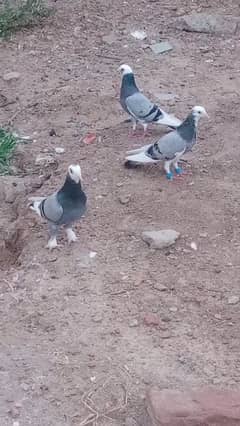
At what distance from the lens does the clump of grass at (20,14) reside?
870 centimetres

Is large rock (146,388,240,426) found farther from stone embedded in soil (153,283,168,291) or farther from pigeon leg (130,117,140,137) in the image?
pigeon leg (130,117,140,137)

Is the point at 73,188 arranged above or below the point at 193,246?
above

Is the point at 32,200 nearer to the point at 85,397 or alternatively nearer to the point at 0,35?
the point at 85,397

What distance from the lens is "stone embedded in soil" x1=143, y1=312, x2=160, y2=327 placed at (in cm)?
490

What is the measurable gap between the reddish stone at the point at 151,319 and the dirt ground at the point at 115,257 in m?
0.03

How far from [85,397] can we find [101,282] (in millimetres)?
940

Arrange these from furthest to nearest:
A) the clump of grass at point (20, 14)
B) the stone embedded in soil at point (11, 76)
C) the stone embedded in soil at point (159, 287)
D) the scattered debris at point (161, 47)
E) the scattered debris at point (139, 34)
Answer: the clump of grass at point (20, 14)
the scattered debris at point (139, 34)
the scattered debris at point (161, 47)
the stone embedded in soil at point (11, 76)
the stone embedded in soil at point (159, 287)

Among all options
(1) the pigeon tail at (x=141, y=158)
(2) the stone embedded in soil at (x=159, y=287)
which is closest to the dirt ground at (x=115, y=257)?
(2) the stone embedded in soil at (x=159, y=287)

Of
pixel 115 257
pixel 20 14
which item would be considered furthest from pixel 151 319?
pixel 20 14

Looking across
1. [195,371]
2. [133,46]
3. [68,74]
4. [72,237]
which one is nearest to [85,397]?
[195,371]

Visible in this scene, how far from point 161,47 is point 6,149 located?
228 centimetres

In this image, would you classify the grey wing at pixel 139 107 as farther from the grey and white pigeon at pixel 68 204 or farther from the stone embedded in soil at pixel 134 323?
the stone embedded in soil at pixel 134 323

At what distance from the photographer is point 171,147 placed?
6109 mm

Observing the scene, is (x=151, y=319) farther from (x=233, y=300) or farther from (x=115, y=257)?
(x=115, y=257)
